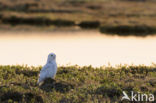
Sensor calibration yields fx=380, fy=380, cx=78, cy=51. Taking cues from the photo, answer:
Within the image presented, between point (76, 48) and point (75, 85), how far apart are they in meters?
12.0

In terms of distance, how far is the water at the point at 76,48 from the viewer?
20203 mm

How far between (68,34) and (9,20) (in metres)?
8.95

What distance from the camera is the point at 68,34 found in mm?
31406

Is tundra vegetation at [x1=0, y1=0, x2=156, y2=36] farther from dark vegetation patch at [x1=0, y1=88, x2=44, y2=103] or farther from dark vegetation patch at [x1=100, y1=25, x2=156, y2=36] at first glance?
dark vegetation patch at [x1=0, y1=88, x2=44, y2=103]

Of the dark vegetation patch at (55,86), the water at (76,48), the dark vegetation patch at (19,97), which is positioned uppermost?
the water at (76,48)

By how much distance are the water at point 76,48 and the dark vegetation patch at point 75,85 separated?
246 centimetres

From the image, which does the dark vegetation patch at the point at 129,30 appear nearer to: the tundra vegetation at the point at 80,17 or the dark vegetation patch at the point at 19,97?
the tundra vegetation at the point at 80,17

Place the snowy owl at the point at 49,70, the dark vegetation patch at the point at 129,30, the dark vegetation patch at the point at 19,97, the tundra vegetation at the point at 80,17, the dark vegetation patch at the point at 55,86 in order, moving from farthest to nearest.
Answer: the tundra vegetation at the point at 80,17
the dark vegetation patch at the point at 129,30
the snowy owl at the point at 49,70
the dark vegetation patch at the point at 55,86
the dark vegetation patch at the point at 19,97

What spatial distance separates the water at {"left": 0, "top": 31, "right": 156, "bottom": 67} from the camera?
2020cm

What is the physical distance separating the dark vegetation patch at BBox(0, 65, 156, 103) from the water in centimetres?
246

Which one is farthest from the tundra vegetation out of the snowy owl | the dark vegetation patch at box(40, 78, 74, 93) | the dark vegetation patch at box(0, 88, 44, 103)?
the dark vegetation patch at box(0, 88, 44, 103)

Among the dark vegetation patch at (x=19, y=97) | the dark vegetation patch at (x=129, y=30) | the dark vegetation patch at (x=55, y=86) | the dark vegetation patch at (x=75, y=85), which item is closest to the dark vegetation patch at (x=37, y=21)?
the dark vegetation patch at (x=129, y=30)

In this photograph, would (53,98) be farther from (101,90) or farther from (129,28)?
(129,28)

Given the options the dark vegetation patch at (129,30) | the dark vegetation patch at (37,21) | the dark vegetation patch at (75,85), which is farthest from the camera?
the dark vegetation patch at (37,21)
